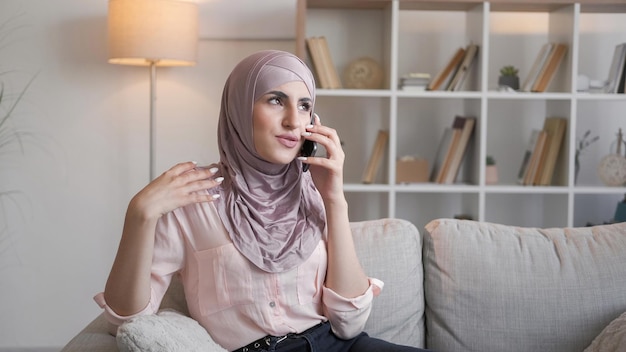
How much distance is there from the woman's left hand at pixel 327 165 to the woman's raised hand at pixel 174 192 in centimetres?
23

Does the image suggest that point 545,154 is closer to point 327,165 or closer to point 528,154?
point 528,154

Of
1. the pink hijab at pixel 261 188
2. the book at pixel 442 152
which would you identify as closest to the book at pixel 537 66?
the book at pixel 442 152

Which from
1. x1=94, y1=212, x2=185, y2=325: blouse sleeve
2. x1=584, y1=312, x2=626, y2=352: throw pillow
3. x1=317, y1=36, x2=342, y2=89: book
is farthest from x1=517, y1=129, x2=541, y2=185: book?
x1=94, y1=212, x2=185, y2=325: blouse sleeve

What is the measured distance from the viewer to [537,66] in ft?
11.6

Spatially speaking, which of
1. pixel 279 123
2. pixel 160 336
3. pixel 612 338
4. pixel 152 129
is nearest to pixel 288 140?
pixel 279 123

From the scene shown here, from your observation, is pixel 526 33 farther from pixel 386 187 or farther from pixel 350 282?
pixel 350 282

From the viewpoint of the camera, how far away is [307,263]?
1.87 metres

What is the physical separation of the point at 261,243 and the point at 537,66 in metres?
2.11

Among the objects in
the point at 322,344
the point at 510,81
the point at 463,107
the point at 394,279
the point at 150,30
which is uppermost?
the point at 150,30

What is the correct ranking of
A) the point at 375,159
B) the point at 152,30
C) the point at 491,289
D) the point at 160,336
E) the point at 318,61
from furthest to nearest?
the point at 375,159
the point at 318,61
the point at 152,30
the point at 491,289
the point at 160,336

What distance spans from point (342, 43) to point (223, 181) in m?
1.96

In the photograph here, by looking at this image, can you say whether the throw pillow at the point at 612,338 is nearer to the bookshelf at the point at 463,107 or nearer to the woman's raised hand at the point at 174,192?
the woman's raised hand at the point at 174,192

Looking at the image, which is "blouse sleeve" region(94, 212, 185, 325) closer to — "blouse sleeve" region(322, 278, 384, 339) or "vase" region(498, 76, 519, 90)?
"blouse sleeve" region(322, 278, 384, 339)

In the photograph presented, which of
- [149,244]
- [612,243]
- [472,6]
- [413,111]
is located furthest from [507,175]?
[149,244]
